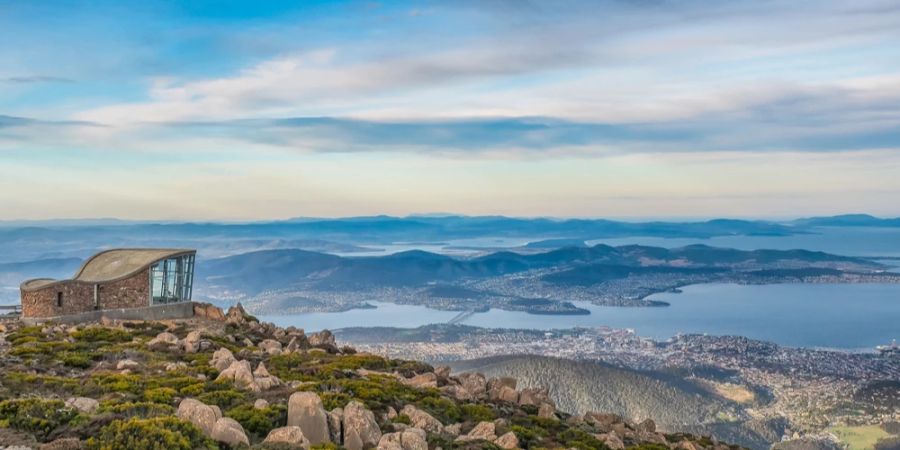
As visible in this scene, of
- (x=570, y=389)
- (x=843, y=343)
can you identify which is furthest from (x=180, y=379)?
(x=843, y=343)

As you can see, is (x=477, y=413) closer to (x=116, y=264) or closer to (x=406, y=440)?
(x=406, y=440)

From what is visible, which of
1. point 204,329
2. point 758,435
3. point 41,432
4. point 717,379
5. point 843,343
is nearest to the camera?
point 41,432

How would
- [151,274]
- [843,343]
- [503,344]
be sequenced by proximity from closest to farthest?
[151,274] < [503,344] < [843,343]

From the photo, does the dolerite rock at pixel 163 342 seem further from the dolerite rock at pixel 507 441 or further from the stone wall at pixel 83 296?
the dolerite rock at pixel 507 441

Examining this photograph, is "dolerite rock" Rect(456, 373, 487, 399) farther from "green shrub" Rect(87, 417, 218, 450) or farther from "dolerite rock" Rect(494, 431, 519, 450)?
"green shrub" Rect(87, 417, 218, 450)

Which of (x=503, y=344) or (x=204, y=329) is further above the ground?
(x=204, y=329)

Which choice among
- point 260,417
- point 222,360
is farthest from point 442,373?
point 260,417

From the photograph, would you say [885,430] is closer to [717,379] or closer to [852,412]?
[852,412]
